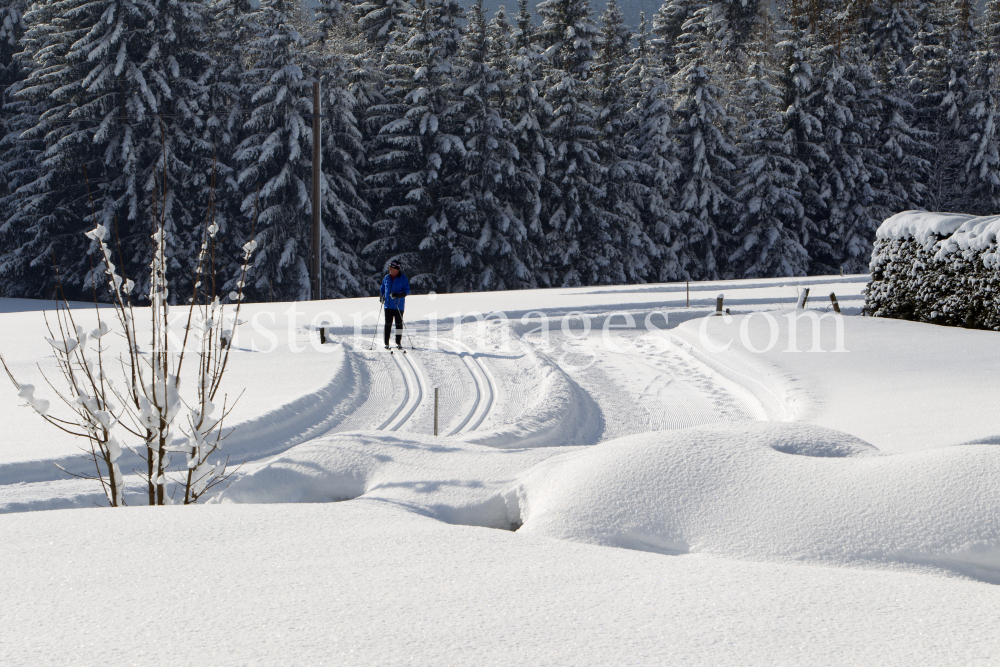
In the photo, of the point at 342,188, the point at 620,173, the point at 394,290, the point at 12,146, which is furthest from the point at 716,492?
the point at 12,146

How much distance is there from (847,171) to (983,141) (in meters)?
7.69

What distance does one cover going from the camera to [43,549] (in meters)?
3.28

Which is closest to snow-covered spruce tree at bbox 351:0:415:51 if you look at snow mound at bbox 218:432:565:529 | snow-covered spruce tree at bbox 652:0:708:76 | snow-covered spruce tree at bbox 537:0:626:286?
snow-covered spruce tree at bbox 537:0:626:286

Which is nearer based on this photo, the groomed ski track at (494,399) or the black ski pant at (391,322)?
the groomed ski track at (494,399)

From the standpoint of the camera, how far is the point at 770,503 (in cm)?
396

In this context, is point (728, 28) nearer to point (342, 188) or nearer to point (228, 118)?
point (342, 188)

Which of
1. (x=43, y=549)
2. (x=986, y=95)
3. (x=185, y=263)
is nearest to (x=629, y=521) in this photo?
(x=43, y=549)

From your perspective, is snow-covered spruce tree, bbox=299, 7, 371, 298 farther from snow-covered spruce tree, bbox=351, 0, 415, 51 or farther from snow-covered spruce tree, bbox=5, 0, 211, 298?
snow-covered spruce tree, bbox=5, 0, 211, 298

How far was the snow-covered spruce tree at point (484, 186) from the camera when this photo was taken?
3556 cm

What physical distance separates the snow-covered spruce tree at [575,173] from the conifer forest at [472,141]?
0.39 ft

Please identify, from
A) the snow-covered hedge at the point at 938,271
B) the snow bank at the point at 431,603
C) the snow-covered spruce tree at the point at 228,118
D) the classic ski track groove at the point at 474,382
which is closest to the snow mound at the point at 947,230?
the snow-covered hedge at the point at 938,271

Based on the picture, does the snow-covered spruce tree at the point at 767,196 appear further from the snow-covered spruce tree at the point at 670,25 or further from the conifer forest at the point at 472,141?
the snow-covered spruce tree at the point at 670,25

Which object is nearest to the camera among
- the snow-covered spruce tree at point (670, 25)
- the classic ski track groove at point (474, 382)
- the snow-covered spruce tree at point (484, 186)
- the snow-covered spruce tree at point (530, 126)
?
the classic ski track groove at point (474, 382)

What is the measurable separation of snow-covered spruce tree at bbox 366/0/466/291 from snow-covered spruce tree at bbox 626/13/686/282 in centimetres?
991
